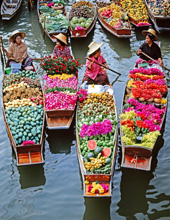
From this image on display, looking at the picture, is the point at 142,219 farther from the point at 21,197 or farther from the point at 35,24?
the point at 35,24

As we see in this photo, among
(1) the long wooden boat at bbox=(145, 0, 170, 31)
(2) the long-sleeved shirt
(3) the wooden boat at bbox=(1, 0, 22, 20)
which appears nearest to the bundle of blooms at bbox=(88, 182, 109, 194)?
(2) the long-sleeved shirt

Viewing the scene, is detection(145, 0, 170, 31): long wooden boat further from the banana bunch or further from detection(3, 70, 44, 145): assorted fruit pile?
the banana bunch

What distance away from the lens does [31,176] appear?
668cm

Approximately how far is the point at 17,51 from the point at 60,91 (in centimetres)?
244

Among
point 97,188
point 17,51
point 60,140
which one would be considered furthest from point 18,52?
point 97,188

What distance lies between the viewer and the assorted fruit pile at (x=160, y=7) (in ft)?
42.1

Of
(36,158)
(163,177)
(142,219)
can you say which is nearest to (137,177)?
(163,177)

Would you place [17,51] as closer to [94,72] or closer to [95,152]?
[94,72]

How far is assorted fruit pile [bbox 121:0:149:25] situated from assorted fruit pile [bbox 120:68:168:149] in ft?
17.6

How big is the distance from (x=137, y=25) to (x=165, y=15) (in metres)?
1.19

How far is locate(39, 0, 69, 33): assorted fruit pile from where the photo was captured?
12.5 metres

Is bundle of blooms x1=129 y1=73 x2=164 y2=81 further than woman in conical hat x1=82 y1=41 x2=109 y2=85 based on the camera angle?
No

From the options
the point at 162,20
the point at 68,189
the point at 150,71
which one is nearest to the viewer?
the point at 68,189

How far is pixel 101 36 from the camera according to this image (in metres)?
13.5
